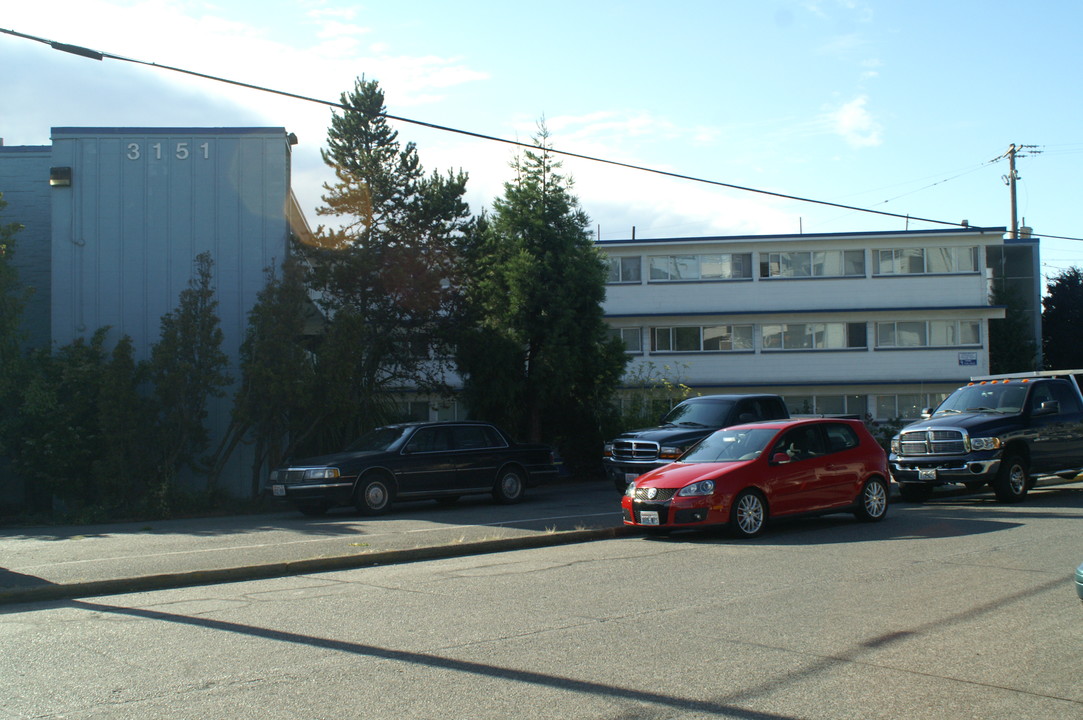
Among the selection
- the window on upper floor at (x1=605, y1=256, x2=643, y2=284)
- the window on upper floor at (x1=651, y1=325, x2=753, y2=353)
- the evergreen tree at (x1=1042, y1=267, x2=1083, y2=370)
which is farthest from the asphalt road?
the evergreen tree at (x1=1042, y1=267, x2=1083, y2=370)

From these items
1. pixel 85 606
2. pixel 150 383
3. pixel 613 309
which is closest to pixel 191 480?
pixel 150 383

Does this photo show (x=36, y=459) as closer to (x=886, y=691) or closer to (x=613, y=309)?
(x=886, y=691)

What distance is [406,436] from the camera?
1766 cm

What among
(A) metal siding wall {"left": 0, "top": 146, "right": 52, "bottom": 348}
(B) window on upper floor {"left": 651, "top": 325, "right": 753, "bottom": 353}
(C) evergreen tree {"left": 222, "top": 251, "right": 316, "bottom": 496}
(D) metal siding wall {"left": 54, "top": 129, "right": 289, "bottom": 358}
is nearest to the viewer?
(C) evergreen tree {"left": 222, "top": 251, "right": 316, "bottom": 496}

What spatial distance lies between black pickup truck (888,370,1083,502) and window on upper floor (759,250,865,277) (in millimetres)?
26585

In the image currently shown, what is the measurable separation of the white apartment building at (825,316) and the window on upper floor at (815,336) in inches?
1.8

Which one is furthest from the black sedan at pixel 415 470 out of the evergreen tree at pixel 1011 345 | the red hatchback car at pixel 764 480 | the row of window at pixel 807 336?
the evergreen tree at pixel 1011 345

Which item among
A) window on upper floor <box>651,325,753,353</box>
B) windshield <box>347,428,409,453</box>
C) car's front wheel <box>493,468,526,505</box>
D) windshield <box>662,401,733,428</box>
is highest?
window on upper floor <box>651,325,753,353</box>

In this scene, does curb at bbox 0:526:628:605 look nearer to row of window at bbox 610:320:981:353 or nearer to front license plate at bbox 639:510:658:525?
front license plate at bbox 639:510:658:525

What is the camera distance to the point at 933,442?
675 inches

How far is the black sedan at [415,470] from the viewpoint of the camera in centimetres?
1653

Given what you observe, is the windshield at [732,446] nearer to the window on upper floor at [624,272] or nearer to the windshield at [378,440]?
the windshield at [378,440]

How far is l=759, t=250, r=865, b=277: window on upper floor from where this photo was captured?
4469 cm

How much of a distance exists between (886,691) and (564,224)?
68.0 feet
